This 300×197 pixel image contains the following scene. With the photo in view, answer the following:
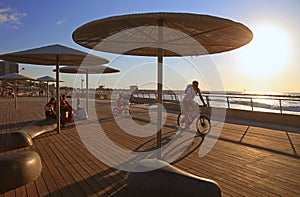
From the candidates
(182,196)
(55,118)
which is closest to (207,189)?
(182,196)

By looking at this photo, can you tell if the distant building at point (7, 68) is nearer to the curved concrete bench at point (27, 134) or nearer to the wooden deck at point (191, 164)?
the curved concrete bench at point (27, 134)

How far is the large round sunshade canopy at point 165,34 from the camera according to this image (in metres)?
2.77

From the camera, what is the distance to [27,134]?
505 centimetres

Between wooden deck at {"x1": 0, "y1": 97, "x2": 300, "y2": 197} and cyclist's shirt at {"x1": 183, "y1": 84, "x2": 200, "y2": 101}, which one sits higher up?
cyclist's shirt at {"x1": 183, "y1": 84, "x2": 200, "y2": 101}

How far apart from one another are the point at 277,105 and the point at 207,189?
8.37 metres

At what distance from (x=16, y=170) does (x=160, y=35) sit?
Answer: 3104 millimetres

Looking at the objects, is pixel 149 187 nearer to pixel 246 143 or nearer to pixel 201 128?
pixel 246 143

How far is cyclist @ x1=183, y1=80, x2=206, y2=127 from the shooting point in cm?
661

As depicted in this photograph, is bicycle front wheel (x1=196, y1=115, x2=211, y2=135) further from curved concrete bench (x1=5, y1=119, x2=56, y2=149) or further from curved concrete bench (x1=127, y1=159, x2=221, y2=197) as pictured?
curved concrete bench (x1=5, y1=119, x2=56, y2=149)

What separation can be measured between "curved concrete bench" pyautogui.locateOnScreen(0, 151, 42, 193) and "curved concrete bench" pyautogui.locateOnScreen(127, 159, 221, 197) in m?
1.54

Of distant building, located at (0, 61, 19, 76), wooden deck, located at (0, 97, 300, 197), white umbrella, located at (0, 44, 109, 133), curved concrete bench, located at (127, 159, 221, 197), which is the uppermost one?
distant building, located at (0, 61, 19, 76)

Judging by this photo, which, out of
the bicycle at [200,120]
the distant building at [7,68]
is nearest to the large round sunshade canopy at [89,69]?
the bicycle at [200,120]

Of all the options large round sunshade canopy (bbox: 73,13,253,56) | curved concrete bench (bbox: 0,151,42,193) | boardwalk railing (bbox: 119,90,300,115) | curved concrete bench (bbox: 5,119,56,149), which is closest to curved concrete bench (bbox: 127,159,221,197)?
curved concrete bench (bbox: 0,151,42,193)

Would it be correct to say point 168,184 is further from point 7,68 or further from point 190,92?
point 7,68
